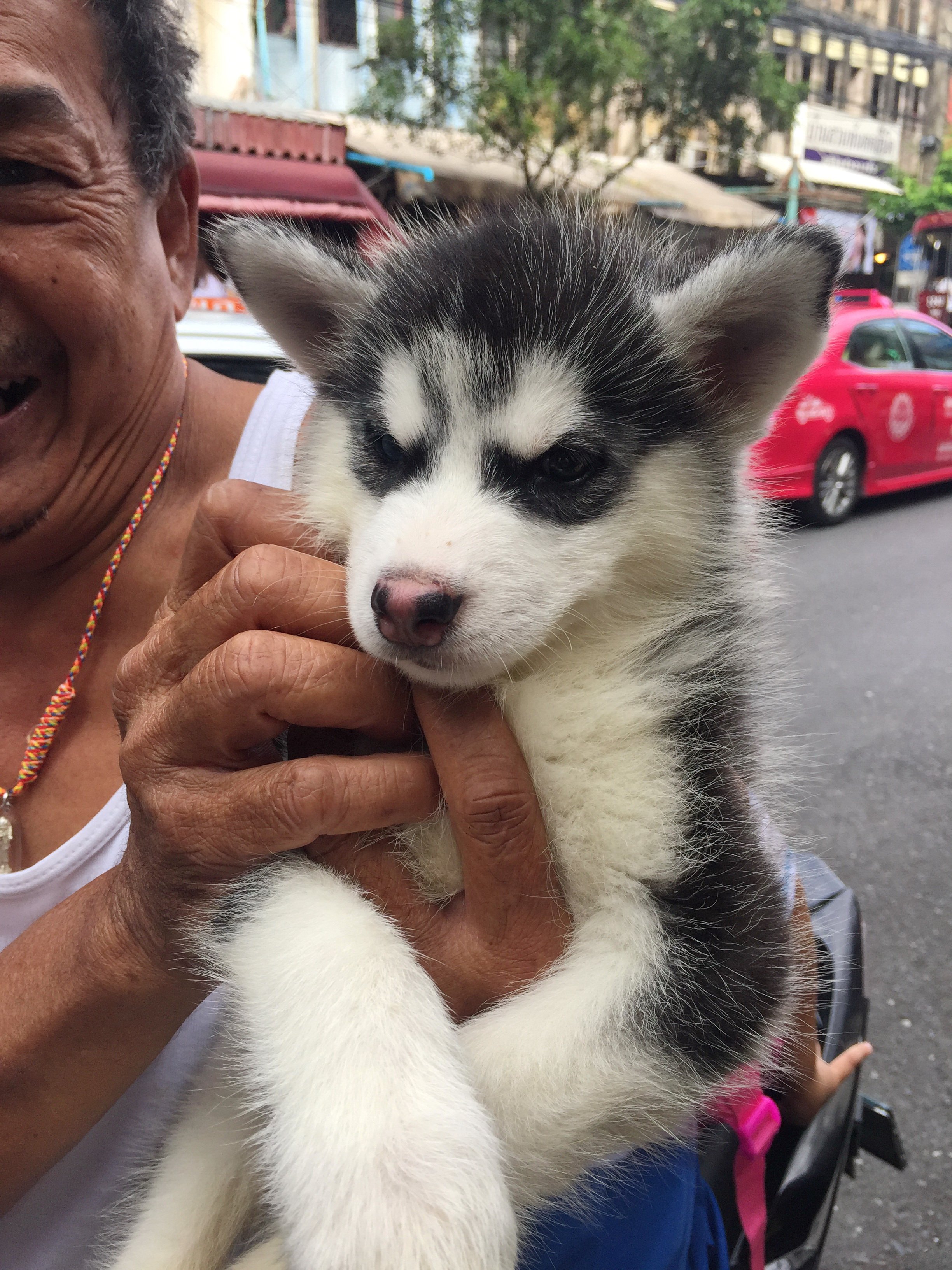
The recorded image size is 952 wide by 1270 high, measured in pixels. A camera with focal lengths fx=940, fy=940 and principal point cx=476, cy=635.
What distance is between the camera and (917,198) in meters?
24.9

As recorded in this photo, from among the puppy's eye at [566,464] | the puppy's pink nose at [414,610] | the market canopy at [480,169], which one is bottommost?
the puppy's pink nose at [414,610]

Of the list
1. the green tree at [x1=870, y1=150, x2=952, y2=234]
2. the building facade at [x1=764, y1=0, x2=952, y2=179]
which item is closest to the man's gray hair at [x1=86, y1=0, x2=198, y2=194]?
the green tree at [x1=870, y1=150, x2=952, y2=234]

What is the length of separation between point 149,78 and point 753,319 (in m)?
1.20

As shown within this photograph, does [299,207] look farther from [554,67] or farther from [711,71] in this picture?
[711,71]

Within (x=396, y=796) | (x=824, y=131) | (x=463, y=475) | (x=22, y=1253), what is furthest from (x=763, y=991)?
(x=824, y=131)

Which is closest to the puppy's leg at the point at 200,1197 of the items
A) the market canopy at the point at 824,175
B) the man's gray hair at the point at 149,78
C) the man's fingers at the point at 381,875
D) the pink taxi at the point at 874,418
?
the man's fingers at the point at 381,875

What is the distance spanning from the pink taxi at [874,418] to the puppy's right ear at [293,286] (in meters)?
6.71

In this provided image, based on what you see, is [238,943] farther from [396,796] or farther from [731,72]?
[731,72]

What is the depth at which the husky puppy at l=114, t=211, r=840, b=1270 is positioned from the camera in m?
1.08

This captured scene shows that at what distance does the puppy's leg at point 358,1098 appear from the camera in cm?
100

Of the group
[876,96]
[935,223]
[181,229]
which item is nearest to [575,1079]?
[181,229]

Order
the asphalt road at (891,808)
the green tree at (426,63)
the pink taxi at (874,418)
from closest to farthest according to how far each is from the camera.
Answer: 1. the asphalt road at (891,808)
2. the pink taxi at (874,418)
3. the green tree at (426,63)

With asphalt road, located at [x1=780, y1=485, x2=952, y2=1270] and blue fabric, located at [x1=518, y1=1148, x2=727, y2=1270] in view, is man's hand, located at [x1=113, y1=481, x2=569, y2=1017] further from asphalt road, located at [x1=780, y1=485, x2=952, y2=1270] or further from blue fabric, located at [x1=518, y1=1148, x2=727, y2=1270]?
asphalt road, located at [x1=780, y1=485, x2=952, y2=1270]

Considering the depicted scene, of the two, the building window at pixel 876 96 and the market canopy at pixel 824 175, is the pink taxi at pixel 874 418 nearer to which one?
the market canopy at pixel 824 175
